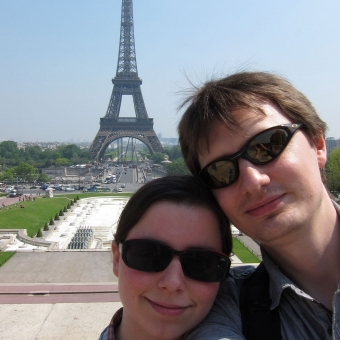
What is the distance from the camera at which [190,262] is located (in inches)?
68.9

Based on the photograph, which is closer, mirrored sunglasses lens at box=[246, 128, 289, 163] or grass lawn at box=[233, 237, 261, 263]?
mirrored sunglasses lens at box=[246, 128, 289, 163]

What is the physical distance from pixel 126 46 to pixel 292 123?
86.6m

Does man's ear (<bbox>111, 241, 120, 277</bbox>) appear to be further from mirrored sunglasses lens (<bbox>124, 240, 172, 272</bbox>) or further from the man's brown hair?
the man's brown hair

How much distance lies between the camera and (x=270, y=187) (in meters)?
1.77

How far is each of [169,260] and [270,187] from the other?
0.55 m

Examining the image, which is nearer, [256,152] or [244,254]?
[256,152]

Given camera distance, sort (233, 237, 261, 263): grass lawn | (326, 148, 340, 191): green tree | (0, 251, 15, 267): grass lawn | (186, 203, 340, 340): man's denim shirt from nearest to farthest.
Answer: (186, 203, 340, 340): man's denim shirt → (0, 251, 15, 267): grass lawn → (233, 237, 261, 263): grass lawn → (326, 148, 340, 191): green tree

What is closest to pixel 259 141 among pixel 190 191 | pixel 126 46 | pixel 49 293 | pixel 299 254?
pixel 190 191

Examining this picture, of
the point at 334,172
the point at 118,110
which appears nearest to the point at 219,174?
the point at 334,172

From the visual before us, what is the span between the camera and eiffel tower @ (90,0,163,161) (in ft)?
265

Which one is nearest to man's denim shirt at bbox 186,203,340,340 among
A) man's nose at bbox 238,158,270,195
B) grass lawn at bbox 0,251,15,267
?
man's nose at bbox 238,158,270,195

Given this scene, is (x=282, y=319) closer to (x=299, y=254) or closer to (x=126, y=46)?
(x=299, y=254)

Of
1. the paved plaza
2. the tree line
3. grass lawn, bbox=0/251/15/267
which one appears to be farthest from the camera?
the tree line

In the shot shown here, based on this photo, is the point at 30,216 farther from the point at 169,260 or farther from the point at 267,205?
the point at 267,205
